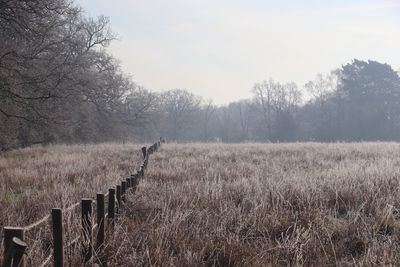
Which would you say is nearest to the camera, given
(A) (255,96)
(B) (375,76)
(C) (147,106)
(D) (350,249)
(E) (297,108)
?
(D) (350,249)

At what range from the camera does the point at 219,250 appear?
184 inches

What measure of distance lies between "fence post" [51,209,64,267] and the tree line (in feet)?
36.1

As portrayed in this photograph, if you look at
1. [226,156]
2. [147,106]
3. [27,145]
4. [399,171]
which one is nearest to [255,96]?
[147,106]

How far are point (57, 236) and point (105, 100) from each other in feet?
121

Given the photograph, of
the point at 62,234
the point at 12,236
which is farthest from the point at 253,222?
the point at 12,236

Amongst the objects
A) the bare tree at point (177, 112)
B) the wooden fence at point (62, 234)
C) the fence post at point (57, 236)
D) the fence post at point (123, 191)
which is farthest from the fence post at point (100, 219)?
the bare tree at point (177, 112)

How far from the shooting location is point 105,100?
128 ft

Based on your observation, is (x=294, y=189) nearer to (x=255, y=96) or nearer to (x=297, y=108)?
(x=297, y=108)

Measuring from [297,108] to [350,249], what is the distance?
77.4 m

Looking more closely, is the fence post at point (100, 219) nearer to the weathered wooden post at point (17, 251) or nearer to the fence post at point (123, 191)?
the weathered wooden post at point (17, 251)

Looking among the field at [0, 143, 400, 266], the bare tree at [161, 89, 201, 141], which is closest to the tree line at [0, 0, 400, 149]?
the bare tree at [161, 89, 201, 141]

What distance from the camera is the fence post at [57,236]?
9.86ft

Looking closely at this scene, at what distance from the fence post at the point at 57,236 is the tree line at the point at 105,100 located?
1101 cm

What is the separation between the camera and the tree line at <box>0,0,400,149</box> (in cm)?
1459
